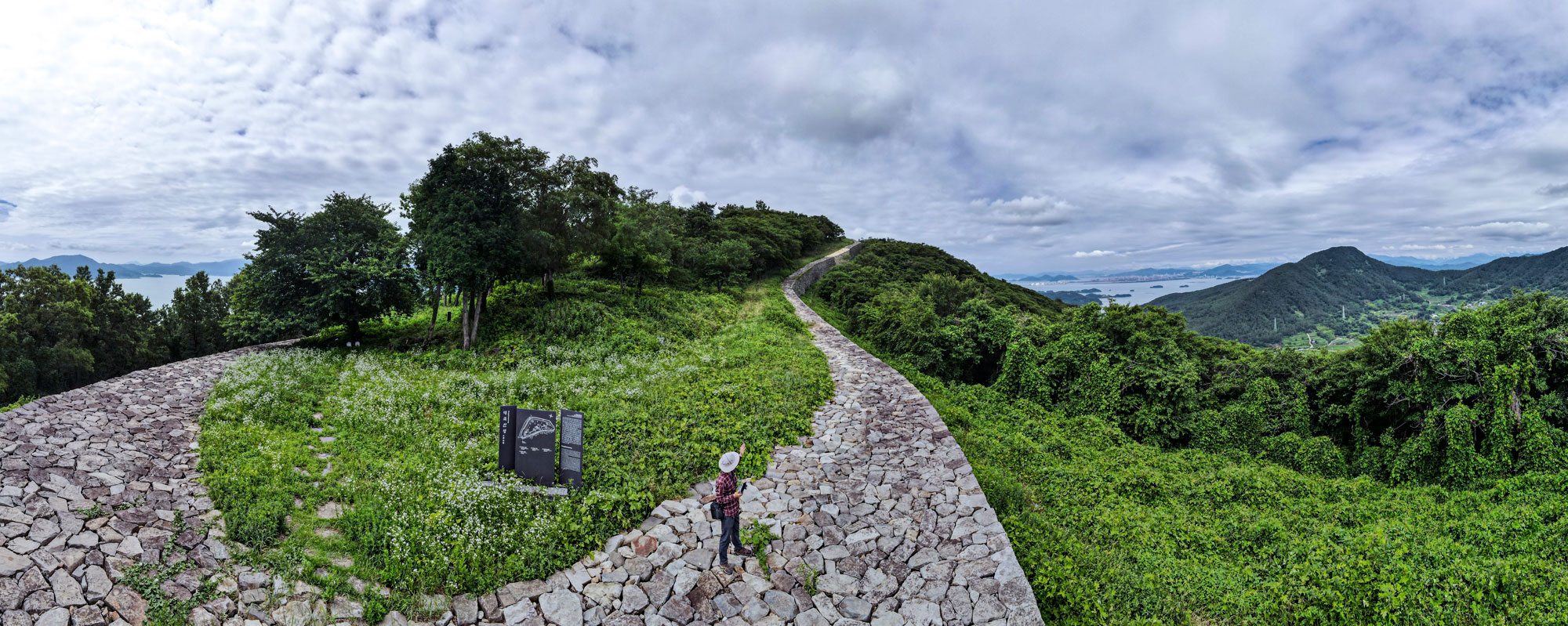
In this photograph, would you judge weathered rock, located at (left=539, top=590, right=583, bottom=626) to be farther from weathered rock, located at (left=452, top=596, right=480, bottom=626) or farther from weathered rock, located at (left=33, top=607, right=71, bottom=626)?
weathered rock, located at (left=33, top=607, right=71, bottom=626)

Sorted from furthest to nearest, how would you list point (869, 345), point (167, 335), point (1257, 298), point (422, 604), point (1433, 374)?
1. point (1257, 298)
2. point (167, 335)
3. point (869, 345)
4. point (1433, 374)
5. point (422, 604)

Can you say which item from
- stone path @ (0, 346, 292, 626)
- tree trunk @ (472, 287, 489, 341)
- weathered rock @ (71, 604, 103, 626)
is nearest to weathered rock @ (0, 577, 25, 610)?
stone path @ (0, 346, 292, 626)

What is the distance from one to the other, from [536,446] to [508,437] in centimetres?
64

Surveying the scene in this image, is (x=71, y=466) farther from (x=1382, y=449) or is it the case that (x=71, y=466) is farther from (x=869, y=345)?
(x=1382, y=449)

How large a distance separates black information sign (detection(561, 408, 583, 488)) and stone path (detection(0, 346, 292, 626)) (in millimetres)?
3696

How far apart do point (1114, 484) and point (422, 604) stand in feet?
33.8

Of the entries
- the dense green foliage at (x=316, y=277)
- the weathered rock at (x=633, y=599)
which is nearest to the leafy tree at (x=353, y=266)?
the dense green foliage at (x=316, y=277)

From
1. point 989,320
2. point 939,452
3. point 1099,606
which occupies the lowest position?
point 1099,606

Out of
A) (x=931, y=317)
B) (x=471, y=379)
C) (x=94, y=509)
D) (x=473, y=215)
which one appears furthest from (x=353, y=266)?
(x=931, y=317)

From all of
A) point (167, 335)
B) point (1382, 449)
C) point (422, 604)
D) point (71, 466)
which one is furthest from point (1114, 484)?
point (167, 335)

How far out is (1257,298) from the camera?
2579 inches

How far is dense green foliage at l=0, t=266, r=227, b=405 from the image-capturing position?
1823 cm

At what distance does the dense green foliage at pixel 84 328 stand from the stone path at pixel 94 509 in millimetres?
14383

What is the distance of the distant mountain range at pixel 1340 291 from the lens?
1946 inches
